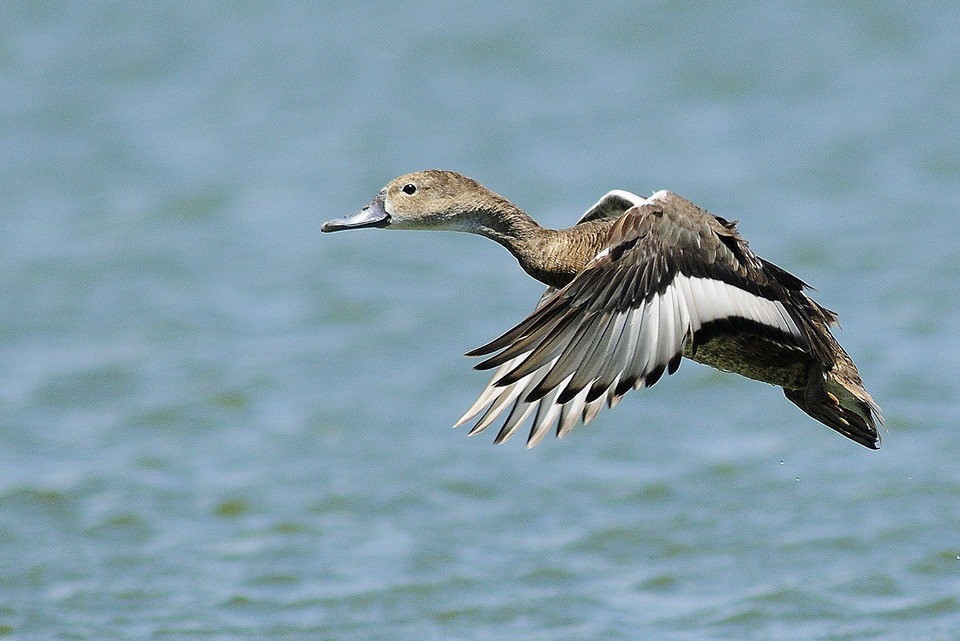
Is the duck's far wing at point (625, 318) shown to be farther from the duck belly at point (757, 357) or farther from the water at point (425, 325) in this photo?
the water at point (425, 325)

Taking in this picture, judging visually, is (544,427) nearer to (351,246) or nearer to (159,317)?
(159,317)

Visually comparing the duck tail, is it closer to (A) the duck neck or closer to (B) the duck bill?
(A) the duck neck

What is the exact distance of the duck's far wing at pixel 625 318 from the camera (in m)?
5.64

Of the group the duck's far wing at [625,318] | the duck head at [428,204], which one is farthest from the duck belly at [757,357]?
the duck head at [428,204]

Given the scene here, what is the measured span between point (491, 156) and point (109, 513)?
18.5ft

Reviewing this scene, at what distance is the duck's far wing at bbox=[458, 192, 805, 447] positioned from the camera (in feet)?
18.5

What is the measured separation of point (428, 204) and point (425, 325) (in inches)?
192

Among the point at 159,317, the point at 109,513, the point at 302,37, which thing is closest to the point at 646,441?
the point at 109,513

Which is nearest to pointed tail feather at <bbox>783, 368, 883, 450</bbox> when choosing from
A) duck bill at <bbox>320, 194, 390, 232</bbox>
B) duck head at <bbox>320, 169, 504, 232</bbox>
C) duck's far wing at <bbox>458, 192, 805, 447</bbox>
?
duck's far wing at <bbox>458, 192, 805, 447</bbox>

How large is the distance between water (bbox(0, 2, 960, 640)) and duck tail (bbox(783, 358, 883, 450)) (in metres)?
1.17

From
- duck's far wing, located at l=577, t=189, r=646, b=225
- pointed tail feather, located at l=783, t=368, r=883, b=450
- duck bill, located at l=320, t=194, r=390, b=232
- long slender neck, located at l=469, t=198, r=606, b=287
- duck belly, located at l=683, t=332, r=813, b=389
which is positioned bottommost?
pointed tail feather, located at l=783, t=368, r=883, b=450

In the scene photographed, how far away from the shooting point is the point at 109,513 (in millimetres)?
9328

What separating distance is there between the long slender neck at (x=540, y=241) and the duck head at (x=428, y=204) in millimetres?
50

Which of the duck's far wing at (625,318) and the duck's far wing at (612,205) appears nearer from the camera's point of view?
the duck's far wing at (625,318)
